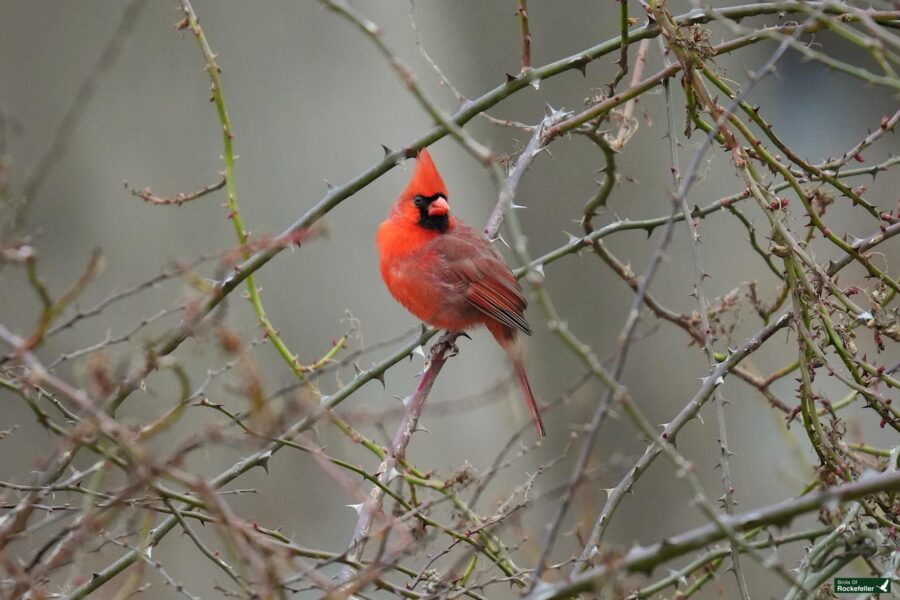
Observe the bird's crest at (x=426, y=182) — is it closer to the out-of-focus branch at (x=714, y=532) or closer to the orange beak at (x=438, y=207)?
the orange beak at (x=438, y=207)

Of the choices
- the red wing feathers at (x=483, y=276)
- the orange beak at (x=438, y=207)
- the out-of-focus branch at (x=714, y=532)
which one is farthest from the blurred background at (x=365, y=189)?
the out-of-focus branch at (x=714, y=532)

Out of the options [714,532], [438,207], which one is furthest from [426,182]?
[714,532]

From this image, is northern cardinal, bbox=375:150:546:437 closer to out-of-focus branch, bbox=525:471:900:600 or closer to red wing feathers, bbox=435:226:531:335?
red wing feathers, bbox=435:226:531:335

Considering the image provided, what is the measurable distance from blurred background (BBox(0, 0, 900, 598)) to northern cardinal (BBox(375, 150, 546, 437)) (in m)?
2.48

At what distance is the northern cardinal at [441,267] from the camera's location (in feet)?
11.5

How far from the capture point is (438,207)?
352 centimetres

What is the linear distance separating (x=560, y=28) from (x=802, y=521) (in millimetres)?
3159

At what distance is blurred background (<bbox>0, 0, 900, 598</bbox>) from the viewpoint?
6.32 m

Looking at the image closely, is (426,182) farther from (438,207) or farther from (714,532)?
(714,532)

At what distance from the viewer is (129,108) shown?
6.53m

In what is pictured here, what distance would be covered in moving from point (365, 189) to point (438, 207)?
2977mm

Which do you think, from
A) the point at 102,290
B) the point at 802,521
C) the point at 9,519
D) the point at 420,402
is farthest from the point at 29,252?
the point at 802,521

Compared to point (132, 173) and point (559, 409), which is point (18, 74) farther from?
point (559, 409)

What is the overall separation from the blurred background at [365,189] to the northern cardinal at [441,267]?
248 cm
